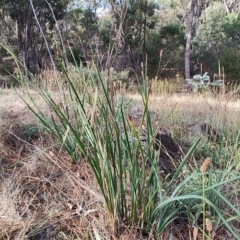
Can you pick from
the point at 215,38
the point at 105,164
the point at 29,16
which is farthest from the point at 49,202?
the point at 215,38

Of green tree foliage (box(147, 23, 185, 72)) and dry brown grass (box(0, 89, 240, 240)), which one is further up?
green tree foliage (box(147, 23, 185, 72))

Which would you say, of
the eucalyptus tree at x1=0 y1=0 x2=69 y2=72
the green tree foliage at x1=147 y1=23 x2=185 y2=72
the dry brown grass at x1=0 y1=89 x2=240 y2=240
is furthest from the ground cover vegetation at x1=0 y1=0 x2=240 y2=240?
the green tree foliage at x1=147 y1=23 x2=185 y2=72

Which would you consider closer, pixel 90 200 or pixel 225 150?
pixel 90 200

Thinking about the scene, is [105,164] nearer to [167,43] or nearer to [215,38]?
[215,38]

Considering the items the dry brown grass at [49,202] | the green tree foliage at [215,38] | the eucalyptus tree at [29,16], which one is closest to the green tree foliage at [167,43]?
the green tree foliage at [215,38]

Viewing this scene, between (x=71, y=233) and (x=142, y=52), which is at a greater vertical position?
(x=142, y=52)

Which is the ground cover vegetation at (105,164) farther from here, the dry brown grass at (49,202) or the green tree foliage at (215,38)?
the green tree foliage at (215,38)

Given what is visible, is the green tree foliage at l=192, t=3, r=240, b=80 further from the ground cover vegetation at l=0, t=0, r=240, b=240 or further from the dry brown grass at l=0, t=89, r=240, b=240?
the dry brown grass at l=0, t=89, r=240, b=240

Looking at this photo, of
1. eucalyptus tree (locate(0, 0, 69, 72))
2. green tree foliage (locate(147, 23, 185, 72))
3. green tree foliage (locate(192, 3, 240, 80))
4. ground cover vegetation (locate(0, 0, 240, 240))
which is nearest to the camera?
ground cover vegetation (locate(0, 0, 240, 240))

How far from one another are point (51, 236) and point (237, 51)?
1374 cm

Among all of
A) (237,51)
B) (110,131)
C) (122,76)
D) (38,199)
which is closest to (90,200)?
(38,199)

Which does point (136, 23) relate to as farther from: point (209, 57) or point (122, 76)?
point (122, 76)

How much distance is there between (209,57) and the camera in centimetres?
1341

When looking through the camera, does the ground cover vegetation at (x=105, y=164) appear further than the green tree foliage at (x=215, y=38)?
No
